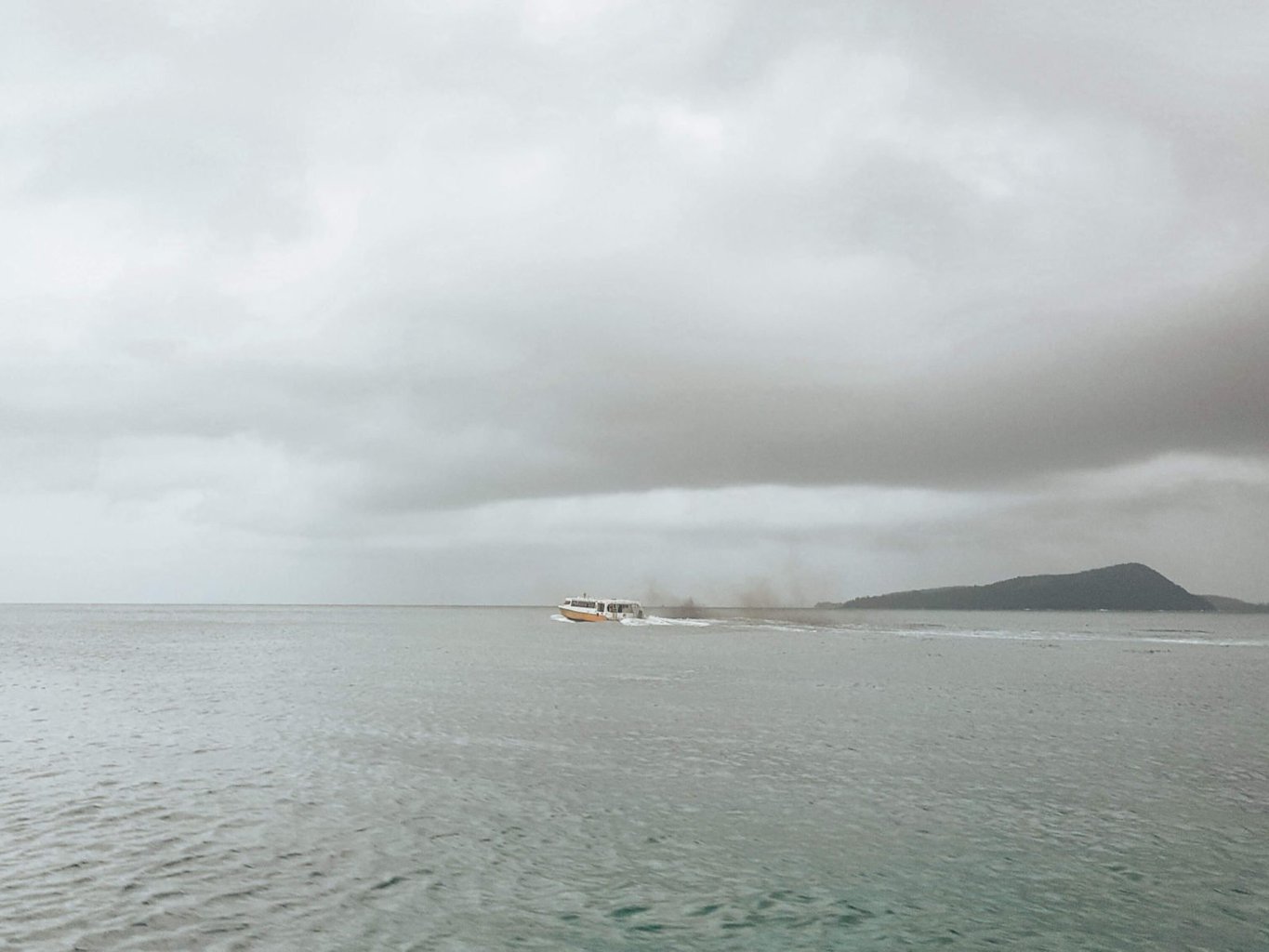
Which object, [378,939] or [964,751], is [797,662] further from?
[378,939]

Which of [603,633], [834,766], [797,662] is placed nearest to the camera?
[834,766]

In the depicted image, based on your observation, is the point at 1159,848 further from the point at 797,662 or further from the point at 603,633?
the point at 603,633

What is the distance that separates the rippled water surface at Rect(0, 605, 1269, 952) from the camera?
21.9 m

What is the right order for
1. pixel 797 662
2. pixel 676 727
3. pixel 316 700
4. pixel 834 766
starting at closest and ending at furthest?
pixel 834 766 → pixel 676 727 → pixel 316 700 → pixel 797 662

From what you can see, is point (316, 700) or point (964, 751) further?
point (316, 700)

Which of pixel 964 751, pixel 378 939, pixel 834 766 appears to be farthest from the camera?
pixel 964 751

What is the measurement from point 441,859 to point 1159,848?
2240cm

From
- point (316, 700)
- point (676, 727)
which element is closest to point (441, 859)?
point (676, 727)

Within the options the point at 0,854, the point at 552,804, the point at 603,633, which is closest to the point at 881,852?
the point at 552,804

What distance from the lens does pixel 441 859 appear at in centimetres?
2678

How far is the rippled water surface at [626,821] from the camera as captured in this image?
21.9 m

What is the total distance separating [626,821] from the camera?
3145 centimetres

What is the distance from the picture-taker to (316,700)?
67.5 m

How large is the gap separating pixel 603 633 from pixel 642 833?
152939 millimetres
